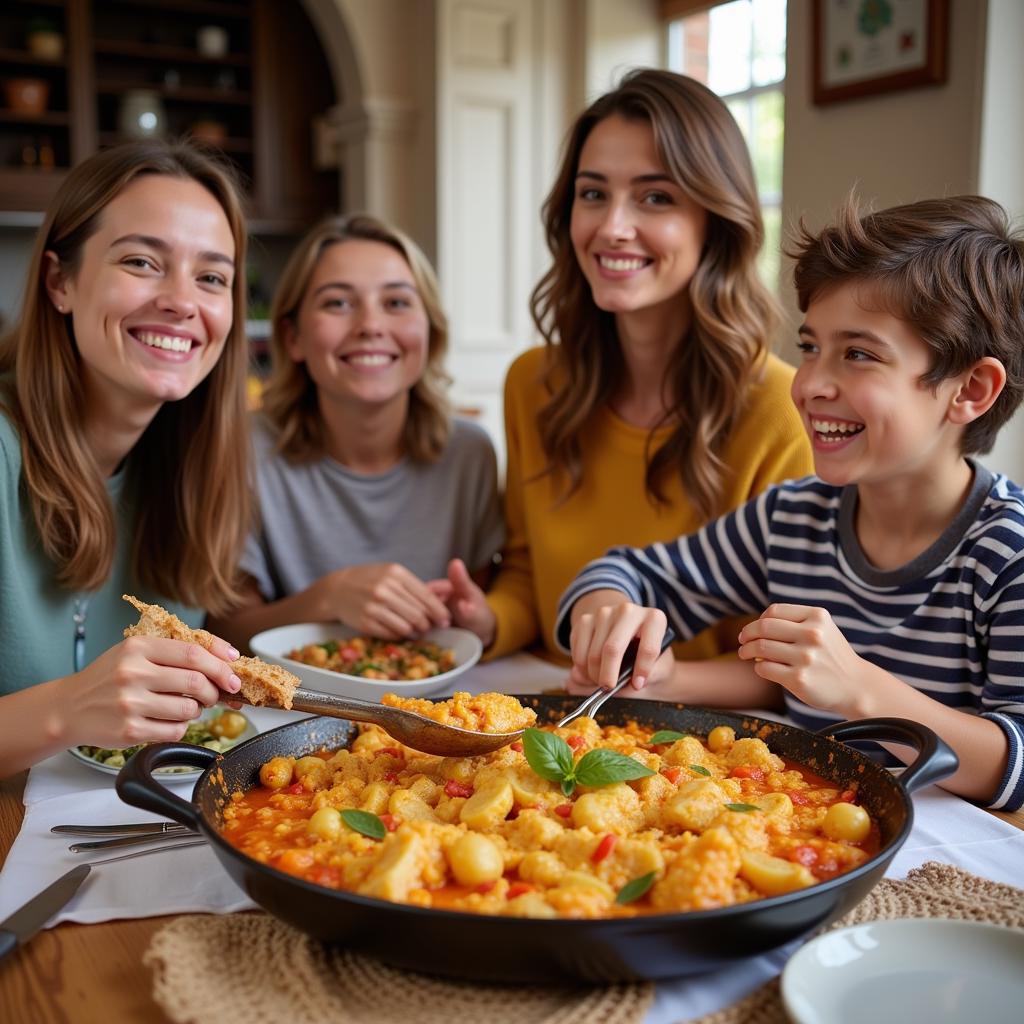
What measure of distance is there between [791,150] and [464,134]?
272 cm

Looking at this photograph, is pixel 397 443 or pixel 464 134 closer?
pixel 397 443

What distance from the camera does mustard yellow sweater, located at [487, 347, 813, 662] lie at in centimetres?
232

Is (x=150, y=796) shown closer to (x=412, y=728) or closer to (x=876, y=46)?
(x=412, y=728)

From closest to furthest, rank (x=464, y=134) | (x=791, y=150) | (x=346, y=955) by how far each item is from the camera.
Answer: (x=346, y=955) → (x=791, y=150) → (x=464, y=134)

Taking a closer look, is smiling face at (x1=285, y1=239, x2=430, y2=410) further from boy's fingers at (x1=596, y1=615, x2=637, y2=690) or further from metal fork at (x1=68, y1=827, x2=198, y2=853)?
metal fork at (x1=68, y1=827, x2=198, y2=853)

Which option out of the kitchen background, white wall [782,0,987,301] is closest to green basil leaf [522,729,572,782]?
white wall [782,0,987,301]

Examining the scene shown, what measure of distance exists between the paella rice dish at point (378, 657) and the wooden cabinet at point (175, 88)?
19.1ft

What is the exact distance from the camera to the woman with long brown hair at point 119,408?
6.27 ft

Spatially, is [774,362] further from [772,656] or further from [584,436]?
[772,656]

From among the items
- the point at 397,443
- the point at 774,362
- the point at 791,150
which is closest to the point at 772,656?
the point at 774,362

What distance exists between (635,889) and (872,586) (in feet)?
3.08

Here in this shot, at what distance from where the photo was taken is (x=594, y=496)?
8.38 ft

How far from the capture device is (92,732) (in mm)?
1363

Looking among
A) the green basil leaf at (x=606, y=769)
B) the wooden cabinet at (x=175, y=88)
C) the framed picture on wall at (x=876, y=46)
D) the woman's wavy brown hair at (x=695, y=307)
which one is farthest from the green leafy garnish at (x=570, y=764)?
the wooden cabinet at (x=175, y=88)
